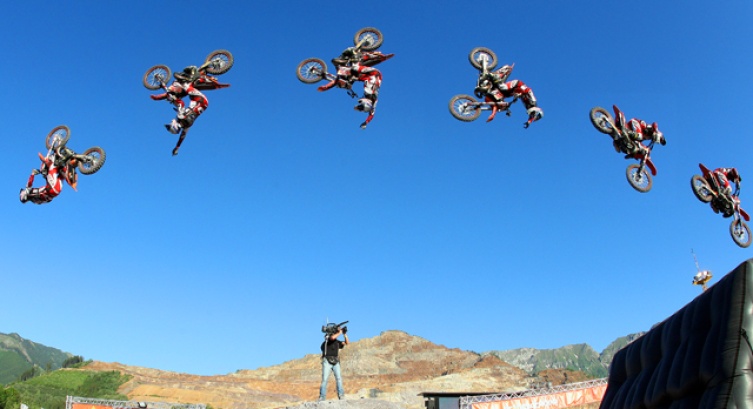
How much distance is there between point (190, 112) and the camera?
16.6m

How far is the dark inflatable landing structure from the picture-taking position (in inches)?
168

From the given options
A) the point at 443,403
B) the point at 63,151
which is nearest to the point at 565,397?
the point at 443,403

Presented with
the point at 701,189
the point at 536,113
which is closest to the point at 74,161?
the point at 536,113

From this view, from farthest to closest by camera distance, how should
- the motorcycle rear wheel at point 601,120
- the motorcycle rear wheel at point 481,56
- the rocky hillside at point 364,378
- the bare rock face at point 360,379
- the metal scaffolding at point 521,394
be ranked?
the rocky hillside at point 364,378, the bare rock face at point 360,379, the metal scaffolding at point 521,394, the motorcycle rear wheel at point 601,120, the motorcycle rear wheel at point 481,56

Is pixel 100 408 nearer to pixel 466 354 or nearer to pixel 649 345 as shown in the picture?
pixel 649 345

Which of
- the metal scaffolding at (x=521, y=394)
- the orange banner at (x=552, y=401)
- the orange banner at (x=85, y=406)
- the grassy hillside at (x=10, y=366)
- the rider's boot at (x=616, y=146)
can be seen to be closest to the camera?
the rider's boot at (x=616, y=146)

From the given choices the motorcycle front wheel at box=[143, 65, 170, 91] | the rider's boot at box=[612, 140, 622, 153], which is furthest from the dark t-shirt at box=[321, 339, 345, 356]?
the rider's boot at box=[612, 140, 622, 153]

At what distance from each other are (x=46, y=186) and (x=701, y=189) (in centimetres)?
2292

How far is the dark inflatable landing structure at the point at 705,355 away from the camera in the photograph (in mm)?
4277

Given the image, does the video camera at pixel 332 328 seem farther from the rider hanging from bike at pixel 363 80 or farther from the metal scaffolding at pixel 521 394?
the metal scaffolding at pixel 521 394

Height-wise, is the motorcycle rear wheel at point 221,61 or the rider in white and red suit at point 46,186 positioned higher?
the motorcycle rear wheel at point 221,61

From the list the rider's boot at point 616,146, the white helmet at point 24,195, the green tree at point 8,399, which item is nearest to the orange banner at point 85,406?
the green tree at point 8,399

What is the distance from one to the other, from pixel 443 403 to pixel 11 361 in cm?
20773

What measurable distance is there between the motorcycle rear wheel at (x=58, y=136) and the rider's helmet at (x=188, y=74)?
175 inches
